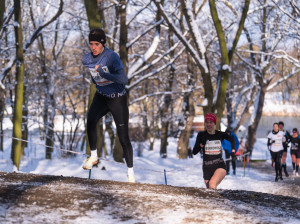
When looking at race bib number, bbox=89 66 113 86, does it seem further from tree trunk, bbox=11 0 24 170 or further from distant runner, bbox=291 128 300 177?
distant runner, bbox=291 128 300 177

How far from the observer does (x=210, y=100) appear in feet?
43.1

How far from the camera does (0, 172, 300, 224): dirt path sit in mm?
3486

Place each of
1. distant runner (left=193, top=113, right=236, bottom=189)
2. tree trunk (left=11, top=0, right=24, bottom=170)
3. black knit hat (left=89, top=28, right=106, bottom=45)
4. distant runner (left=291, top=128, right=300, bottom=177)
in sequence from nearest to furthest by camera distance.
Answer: black knit hat (left=89, top=28, right=106, bottom=45)
distant runner (left=193, top=113, right=236, bottom=189)
tree trunk (left=11, top=0, right=24, bottom=170)
distant runner (left=291, top=128, right=300, bottom=177)

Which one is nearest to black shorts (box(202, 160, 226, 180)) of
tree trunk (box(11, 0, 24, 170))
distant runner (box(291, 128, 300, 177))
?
tree trunk (box(11, 0, 24, 170))

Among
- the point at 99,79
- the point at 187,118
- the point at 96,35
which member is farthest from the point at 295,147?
the point at 96,35

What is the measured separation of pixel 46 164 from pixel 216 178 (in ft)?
31.4

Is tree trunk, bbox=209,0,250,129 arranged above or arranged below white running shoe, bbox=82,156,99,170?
above

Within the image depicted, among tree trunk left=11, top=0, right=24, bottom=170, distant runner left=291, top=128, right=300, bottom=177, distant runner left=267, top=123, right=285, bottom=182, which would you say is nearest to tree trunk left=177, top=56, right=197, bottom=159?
distant runner left=291, top=128, right=300, bottom=177

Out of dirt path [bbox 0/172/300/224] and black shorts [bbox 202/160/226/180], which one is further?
black shorts [bbox 202/160/226/180]

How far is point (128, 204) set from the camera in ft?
12.9

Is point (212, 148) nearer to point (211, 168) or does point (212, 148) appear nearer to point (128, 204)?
point (211, 168)

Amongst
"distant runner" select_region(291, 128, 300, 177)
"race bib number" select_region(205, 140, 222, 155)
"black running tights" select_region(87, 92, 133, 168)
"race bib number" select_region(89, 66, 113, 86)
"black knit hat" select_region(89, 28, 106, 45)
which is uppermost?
"black knit hat" select_region(89, 28, 106, 45)

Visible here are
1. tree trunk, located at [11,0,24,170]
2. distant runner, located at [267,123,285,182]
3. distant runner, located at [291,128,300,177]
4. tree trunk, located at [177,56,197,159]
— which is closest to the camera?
tree trunk, located at [11,0,24,170]

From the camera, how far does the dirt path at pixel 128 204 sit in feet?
11.4
